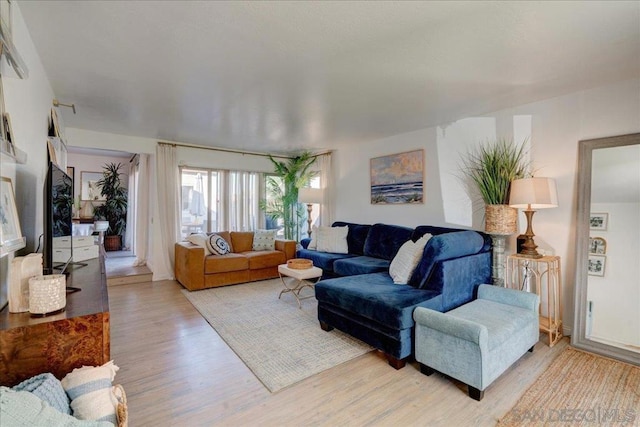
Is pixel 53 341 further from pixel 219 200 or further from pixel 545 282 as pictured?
pixel 219 200

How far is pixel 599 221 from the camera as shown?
2.64 metres

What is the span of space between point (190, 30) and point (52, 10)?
719mm

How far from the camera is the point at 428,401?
1917mm

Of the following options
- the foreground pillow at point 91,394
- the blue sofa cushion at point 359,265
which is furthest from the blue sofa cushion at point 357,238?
the foreground pillow at point 91,394

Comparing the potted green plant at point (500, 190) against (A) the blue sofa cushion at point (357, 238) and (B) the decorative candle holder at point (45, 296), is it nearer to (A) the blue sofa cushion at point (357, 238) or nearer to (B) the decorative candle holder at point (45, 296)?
(A) the blue sofa cushion at point (357, 238)

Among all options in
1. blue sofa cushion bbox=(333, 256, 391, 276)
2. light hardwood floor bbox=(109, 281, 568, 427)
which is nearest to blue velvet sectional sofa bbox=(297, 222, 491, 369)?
light hardwood floor bbox=(109, 281, 568, 427)

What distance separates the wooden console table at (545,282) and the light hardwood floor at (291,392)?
174mm

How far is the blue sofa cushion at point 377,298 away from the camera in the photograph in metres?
2.26

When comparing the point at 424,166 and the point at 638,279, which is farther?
the point at 424,166

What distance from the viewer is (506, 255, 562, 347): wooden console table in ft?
9.00

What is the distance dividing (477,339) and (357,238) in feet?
9.57

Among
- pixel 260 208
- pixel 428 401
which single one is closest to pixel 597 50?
pixel 428 401

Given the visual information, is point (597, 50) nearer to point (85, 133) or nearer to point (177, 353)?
point (177, 353)

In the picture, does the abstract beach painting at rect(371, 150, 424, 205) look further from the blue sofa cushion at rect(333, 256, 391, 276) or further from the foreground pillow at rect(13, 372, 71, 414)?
the foreground pillow at rect(13, 372, 71, 414)
